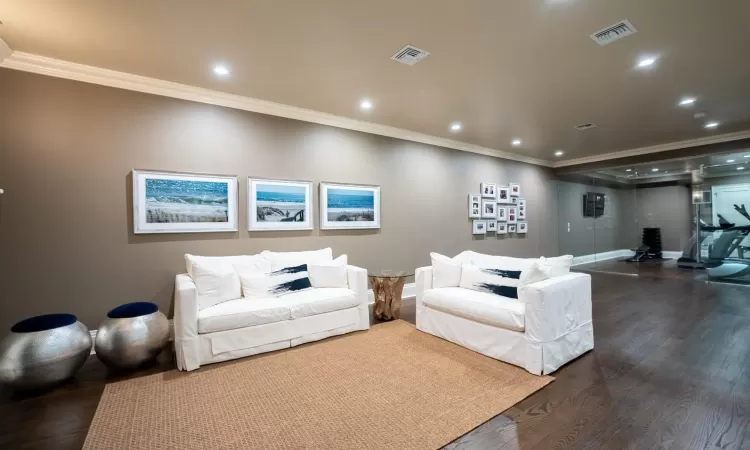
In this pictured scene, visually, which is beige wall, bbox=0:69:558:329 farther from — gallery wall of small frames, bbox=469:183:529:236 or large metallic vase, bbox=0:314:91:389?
gallery wall of small frames, bbox=469:183:529:236

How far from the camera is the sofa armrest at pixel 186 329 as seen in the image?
2688 mm

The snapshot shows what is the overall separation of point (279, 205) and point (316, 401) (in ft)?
8.27

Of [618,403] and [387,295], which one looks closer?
[618,403]

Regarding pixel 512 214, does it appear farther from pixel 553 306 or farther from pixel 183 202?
pixel 183 202

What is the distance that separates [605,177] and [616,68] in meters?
6.06

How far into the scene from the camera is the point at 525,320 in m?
2.60

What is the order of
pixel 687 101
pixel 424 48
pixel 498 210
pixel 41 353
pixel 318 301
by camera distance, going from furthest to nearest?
1. pixel 498 210
2. pixel 687 101
3. pixel 318 301
4. pixel 424 48
5. pixel 41 353

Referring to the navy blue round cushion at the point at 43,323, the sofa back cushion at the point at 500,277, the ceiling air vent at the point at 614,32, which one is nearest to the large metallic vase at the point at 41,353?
the navy blue round cushion at the point at 43,323

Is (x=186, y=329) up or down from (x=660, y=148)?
down

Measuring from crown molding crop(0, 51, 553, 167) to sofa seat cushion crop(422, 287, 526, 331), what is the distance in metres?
2.65

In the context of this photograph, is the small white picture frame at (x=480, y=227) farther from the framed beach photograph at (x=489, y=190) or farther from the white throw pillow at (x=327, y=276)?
the white throw pillow at (x=327, y=276)

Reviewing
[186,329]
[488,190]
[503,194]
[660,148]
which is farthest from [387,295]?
[660,148]

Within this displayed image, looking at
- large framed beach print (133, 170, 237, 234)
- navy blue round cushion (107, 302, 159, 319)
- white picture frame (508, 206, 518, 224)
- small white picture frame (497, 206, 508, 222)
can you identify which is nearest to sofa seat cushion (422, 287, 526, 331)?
large framed beach print (133, 170, 237, 234)

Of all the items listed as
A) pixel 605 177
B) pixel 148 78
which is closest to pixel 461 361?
pixel 148 78
